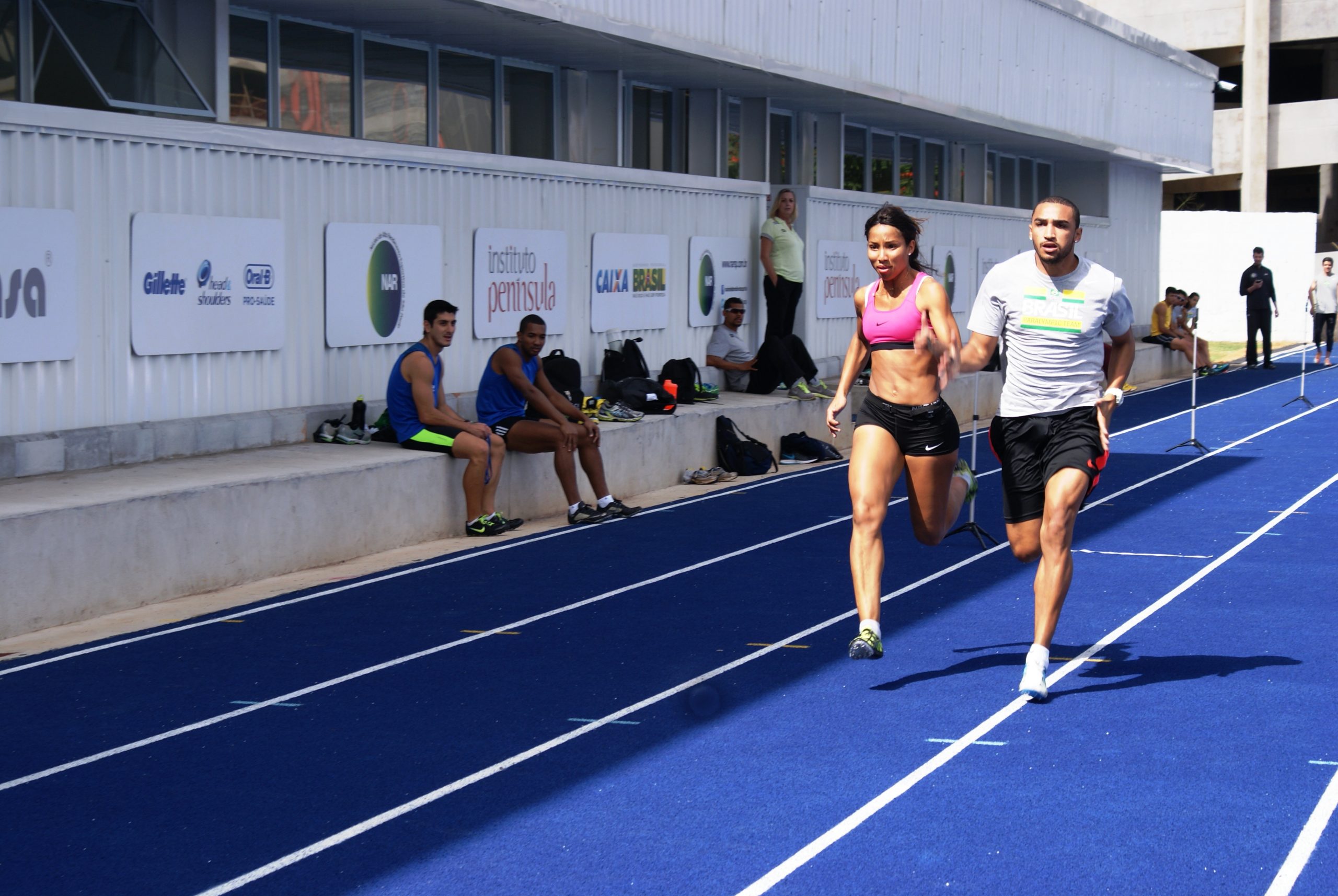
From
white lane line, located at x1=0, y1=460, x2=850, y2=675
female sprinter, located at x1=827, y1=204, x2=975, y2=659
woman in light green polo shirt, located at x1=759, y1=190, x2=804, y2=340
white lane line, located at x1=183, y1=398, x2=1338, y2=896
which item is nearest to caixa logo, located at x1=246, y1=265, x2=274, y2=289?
white lane line, located at x1=0, y1=460, x2=850, y2=675

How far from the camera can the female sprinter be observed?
7.25m

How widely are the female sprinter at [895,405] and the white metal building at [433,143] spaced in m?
5.21

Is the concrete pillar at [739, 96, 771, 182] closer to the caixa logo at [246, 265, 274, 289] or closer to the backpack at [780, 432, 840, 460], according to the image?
the backpack at [780, 432, 840, 460]

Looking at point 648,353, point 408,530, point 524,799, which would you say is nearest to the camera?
point 524,799

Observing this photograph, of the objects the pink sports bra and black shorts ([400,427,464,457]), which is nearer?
the pink sports bra

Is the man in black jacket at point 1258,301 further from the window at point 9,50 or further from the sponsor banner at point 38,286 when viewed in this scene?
the sponsor banner at point 38,286

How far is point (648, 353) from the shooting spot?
16.7m

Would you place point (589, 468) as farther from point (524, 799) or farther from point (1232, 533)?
point (524, 799)

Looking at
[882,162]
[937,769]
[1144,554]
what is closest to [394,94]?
[1144,554]

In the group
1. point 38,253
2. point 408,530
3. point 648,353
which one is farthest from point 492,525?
point 648,353

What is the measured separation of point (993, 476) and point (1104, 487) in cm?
121

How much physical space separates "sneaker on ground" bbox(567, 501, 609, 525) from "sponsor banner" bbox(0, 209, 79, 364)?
3.93m

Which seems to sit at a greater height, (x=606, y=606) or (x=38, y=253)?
(x=38, y=253)

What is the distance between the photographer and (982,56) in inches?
939
